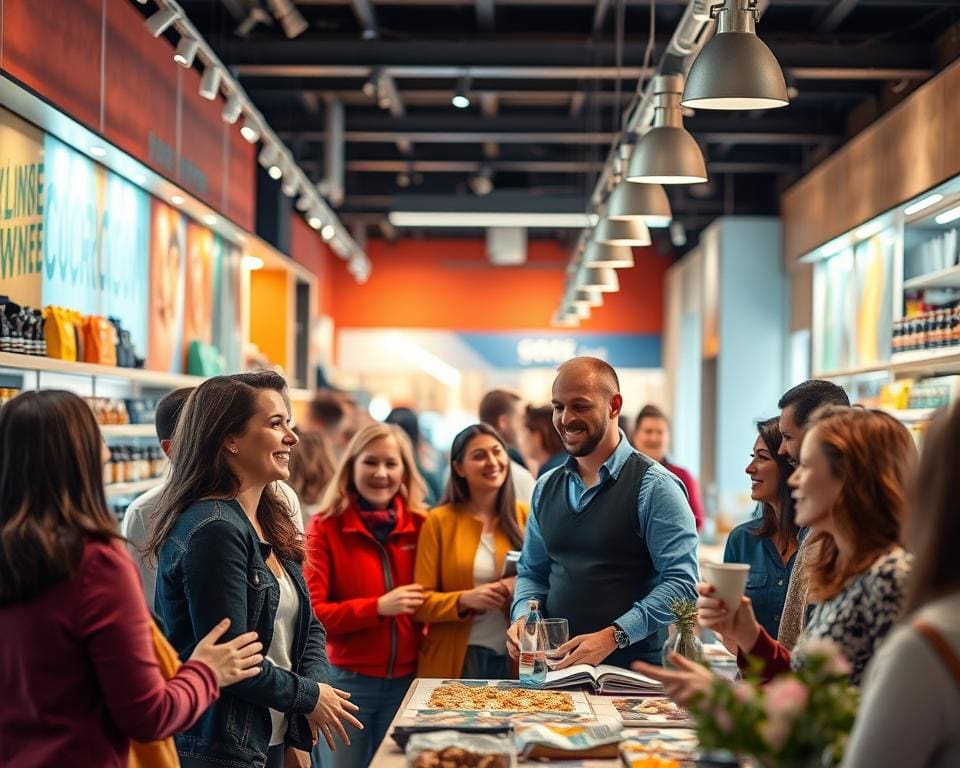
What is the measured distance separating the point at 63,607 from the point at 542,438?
4218mm

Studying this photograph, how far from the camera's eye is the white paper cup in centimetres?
255

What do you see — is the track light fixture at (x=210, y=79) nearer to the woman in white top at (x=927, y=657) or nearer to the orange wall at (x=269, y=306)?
the woman in white top at (x=927, y=657)

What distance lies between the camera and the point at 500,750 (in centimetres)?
248

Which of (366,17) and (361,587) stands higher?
(366,17)

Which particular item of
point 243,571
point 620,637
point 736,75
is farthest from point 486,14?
point 243,571

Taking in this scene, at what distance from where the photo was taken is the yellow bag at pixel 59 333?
5559mm

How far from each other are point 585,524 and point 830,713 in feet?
6.69

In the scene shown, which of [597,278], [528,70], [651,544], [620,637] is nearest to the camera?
Answer: [620,637]

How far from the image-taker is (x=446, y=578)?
4355 millimetres

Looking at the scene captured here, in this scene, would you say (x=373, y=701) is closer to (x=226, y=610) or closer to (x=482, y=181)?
(x=226, y=610)

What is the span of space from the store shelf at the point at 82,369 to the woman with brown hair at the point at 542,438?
6.73 ft

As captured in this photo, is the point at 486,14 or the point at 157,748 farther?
the point at 486,14

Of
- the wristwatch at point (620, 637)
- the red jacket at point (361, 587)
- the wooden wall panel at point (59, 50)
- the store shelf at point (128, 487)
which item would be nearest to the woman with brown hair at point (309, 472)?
the store shelf at point (128, 487)

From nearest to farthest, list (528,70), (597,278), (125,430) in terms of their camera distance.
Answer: (125,430) → (528,70) → (597,278)
